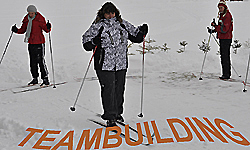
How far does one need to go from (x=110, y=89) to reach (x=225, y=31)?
415 cm

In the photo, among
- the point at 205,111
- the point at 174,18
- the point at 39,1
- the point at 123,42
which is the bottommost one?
the point at 205,111

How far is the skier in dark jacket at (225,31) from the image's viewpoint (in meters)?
6.98

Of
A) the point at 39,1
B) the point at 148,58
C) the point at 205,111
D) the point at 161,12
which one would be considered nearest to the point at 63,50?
the point at 148,58

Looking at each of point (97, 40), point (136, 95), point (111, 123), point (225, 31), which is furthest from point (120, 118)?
point (225, 31)

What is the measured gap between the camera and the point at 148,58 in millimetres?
9945

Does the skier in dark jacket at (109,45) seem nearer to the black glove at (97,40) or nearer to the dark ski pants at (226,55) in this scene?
the black glove at (97,40)

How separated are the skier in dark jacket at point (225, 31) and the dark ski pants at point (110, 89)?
387cm

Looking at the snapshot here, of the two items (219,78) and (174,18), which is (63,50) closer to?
(219,78)

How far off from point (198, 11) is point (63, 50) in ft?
49.9

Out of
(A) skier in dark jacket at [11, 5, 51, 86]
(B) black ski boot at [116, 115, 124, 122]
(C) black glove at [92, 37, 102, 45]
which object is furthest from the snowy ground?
(C) black glove at [92, 37, 102, 45]

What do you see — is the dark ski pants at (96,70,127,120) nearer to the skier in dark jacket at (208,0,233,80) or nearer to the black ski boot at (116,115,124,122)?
the black ski boot at (116,115,124,122)

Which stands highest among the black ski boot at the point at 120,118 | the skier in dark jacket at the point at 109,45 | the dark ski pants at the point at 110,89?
the skier in dark jacket at the point at 109,45

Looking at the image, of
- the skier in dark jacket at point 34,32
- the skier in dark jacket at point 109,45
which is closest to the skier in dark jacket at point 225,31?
the skier in dark jacket at point 109,45

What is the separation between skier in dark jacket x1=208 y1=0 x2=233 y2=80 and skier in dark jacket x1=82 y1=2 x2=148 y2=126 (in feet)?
11.9
